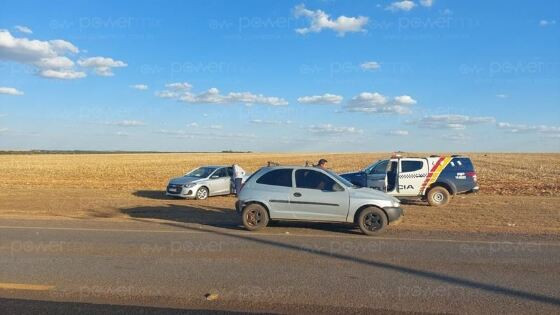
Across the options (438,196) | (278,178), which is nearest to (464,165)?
(438,196)

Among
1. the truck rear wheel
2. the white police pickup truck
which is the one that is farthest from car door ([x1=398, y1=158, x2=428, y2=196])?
the truck rear wheel

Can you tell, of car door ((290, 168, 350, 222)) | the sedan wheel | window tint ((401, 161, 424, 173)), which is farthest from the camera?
the sedan wheel

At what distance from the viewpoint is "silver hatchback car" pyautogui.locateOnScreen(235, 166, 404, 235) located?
11516mm

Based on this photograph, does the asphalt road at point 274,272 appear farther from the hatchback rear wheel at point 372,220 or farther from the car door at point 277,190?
the car door at point 277,190

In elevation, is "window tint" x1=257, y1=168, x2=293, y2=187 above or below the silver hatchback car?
above

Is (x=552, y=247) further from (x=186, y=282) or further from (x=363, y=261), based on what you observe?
(x=186, y=282)

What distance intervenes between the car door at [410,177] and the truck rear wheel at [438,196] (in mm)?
454

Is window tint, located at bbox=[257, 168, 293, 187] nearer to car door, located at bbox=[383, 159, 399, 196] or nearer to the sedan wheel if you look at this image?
car door, located at bbox=[383, 159, 399, 196]

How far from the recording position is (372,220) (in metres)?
11.5

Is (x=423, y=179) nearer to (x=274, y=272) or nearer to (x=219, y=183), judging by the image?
(x=219, y=183)

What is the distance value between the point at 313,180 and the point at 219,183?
9.73 meters

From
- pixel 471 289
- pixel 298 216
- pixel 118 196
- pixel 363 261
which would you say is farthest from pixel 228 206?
pixel 471 289

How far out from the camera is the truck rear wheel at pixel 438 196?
1799cm

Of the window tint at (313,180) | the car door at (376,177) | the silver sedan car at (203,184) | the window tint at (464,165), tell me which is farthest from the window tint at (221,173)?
the window tint at (313,180)
